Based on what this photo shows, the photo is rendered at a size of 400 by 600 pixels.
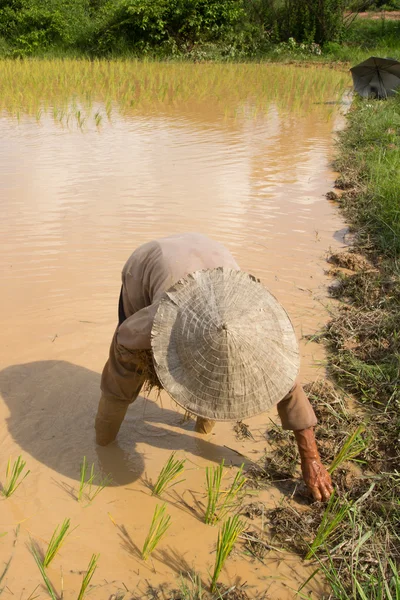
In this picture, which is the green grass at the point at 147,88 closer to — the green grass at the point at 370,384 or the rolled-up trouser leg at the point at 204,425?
the green grass at the point at 370,384

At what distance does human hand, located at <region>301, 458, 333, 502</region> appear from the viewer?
2020 mm

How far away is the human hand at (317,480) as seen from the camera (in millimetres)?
2020

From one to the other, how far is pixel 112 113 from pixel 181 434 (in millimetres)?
6721

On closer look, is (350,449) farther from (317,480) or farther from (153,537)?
(153,537)

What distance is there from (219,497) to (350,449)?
0.55m

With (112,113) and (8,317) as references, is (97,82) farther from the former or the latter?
(8,317)

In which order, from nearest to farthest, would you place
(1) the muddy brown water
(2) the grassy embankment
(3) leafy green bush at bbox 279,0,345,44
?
(2) the grassy embankment → (1) the muddy brown water → (3) leafy green bush at bbox 279,0,345,44

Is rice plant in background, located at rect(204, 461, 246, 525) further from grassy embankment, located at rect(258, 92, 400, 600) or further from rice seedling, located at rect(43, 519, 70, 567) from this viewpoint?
rice seedling, located at rect(43, 519, 70, 567)

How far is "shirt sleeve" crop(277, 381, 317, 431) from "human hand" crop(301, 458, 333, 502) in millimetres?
207

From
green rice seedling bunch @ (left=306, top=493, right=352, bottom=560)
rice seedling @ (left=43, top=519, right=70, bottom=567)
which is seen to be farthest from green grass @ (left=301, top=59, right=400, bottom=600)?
rice seedling @ (left=43, top=519, right=70, bottom=567)

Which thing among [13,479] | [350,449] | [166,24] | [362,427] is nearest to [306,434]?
[362,427]

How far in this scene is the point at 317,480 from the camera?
2041mm

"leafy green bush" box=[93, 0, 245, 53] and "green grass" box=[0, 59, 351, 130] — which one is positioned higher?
"leafy green bush" box=[93, 0, 245, 53]

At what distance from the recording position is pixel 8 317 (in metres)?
3.28
